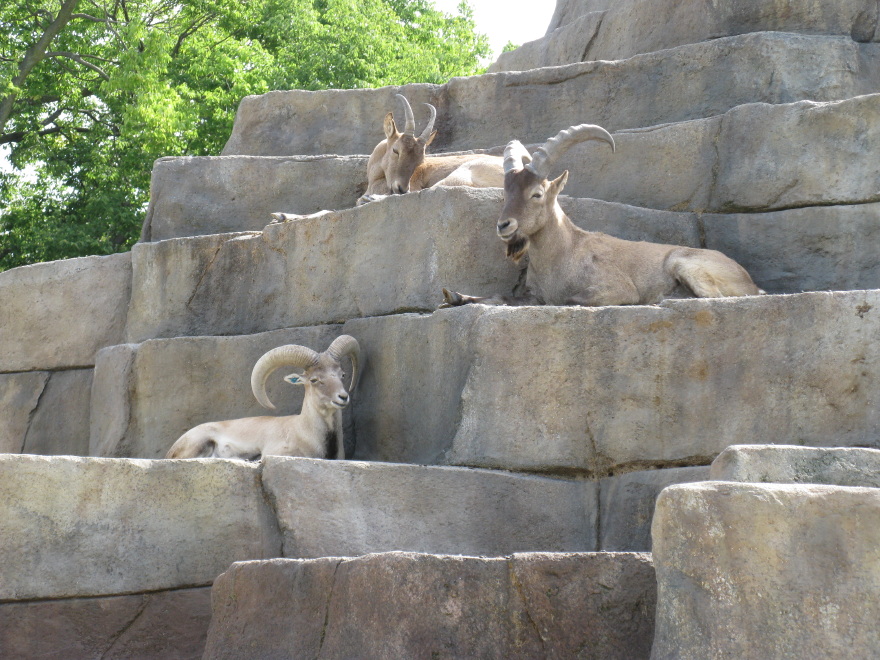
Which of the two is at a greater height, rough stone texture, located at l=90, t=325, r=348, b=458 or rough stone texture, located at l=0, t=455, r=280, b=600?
rough stone texture, located at l=90, t=325, r=348, b=458

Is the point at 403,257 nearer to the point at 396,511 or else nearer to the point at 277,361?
the point at 277,361

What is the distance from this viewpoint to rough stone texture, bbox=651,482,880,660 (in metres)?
4.63

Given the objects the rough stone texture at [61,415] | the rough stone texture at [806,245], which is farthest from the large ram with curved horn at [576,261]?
Result: the rough stone texture at [61,415]

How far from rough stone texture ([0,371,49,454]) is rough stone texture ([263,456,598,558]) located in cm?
528

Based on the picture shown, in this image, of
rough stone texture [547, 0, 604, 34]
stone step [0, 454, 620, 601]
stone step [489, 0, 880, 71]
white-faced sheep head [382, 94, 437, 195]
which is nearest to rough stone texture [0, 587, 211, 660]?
stone step [0, 454, 620, 601]

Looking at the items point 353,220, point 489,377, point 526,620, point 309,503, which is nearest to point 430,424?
point 489,377

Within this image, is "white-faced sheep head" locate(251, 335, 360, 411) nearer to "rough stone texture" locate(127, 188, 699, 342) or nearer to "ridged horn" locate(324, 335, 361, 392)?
"ridged horn" locate(324, 335, 361, 392)

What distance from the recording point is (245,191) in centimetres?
1241

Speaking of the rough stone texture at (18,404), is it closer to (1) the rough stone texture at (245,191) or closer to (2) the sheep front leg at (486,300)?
(1) the rough stone texture at (245,191)

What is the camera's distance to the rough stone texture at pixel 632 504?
7641 mm

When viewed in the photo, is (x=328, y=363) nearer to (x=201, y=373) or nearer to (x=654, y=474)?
(x=201, y=373)

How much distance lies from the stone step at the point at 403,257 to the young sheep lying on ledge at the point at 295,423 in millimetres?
701

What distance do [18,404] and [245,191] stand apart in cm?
310

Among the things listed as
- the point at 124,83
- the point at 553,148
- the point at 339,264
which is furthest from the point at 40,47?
the point at 553,148
